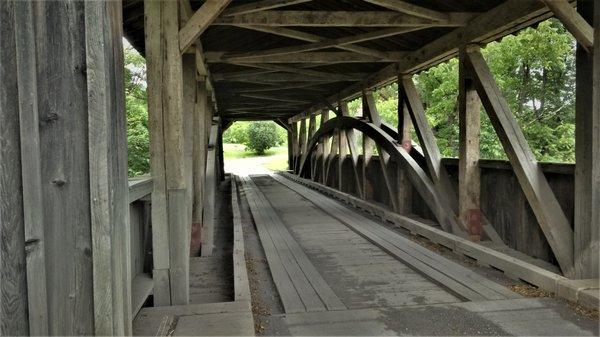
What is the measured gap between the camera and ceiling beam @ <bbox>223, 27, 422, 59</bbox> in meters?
6.04

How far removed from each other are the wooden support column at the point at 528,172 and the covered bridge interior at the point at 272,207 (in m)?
0.02

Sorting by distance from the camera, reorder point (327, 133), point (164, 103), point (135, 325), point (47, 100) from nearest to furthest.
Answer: point (47, 100), point (135, 325), point (164, 103), point (327, 133)

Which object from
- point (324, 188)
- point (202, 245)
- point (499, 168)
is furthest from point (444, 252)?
point (324, 188)

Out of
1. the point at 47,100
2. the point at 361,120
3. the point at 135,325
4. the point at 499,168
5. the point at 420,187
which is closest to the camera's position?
the point at 47,100

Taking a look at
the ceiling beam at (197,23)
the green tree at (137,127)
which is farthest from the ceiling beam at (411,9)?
the green tree at (137,127)

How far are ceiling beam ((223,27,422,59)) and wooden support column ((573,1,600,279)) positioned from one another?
2332 mm

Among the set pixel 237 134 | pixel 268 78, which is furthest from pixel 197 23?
pixel 237 134

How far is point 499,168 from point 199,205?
11.8 ft

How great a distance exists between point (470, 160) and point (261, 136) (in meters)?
40.6

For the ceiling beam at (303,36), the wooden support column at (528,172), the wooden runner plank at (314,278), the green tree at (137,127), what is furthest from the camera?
the green tree at (137,127)

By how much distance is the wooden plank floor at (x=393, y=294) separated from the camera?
10.4 ft

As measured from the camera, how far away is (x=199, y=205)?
5512 mm

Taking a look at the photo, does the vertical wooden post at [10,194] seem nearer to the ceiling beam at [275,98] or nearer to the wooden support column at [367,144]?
the wooden support column at [367,144]

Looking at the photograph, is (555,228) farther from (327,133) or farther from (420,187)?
(327,133)
